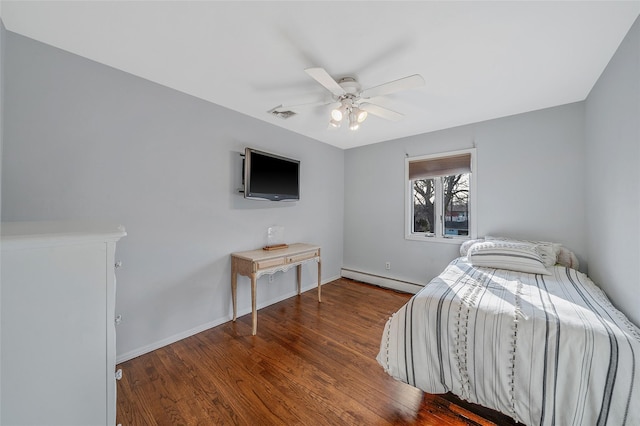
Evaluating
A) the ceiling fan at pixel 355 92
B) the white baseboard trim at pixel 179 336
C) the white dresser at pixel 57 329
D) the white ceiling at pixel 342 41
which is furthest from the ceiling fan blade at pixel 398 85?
the white baseboard trim at pixel 179 336

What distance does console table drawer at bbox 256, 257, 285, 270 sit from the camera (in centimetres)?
256

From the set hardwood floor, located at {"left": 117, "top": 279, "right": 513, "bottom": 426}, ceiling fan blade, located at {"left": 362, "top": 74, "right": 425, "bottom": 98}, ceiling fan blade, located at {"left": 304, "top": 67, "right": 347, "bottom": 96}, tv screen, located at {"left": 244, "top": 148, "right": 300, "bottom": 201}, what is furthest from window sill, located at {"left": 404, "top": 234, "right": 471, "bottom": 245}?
ceiling fan blade, located at {"left": 304, "top": 67, "right": 347, "bottom": 96}

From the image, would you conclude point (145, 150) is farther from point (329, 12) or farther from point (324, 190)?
point (324, 190)

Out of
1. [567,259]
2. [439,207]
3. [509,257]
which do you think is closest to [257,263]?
[509,257]

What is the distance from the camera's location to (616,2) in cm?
134

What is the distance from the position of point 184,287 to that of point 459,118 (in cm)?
373

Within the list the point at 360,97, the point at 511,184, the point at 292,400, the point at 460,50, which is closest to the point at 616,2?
the point at 460,50

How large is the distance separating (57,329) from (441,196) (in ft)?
12.7

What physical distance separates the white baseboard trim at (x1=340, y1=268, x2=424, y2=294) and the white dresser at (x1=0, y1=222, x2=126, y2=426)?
350cm

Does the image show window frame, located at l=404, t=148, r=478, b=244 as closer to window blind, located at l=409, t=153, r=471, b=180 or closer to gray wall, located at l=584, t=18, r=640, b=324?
window blind, located at l=409, t=153, r=471, b=180

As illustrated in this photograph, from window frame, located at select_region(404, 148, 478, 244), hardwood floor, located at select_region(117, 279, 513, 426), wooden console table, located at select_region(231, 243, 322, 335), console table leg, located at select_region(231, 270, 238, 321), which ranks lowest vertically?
hardwood floor, located at select_region(117, 279, 513, 426)

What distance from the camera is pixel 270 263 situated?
8.73 feet

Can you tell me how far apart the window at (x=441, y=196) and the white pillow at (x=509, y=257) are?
737mm

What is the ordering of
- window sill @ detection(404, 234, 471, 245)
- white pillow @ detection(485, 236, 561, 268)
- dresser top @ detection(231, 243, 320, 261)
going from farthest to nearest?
window sill @ detection(404, 234, 471, 245) → dresser top @ detection(231, 243, 320, 261) → white pillow @ detection(485, 236, 561, 268)
